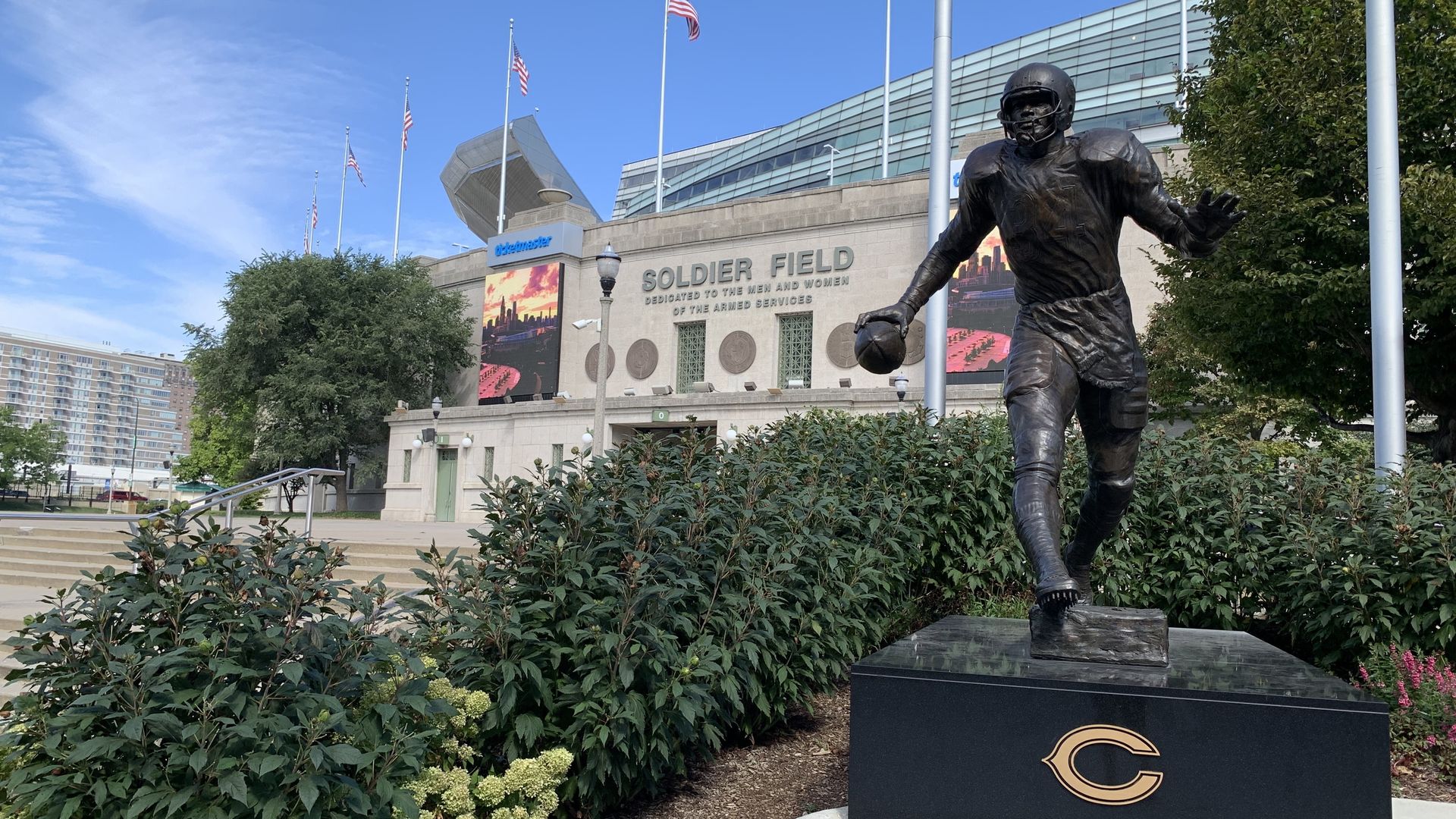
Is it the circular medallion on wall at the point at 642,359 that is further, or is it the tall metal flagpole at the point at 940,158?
the circular medallion on wall at the point at 642,359

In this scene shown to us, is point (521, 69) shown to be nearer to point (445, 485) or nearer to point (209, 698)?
point (445, 485)

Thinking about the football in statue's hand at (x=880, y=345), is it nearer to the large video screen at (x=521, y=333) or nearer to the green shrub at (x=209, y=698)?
the green shrub at (x=209, y=698)

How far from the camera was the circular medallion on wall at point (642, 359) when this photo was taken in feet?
120

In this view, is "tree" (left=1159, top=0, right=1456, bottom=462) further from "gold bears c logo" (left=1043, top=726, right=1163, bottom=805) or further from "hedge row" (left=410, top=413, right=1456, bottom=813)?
"gold bears c logo" (left=1043, top=726, right=1163, bottom=805)

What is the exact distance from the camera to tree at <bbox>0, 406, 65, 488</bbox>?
214 feet

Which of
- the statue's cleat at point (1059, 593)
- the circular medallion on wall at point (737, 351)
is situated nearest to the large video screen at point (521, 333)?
the circular medallion on wall at point (737, 351)

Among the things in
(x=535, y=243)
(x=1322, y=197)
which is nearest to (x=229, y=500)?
(x=1322, y=197)

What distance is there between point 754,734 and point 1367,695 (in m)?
3.11

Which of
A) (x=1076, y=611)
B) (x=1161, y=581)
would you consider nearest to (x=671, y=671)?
(x=1076, y=611)

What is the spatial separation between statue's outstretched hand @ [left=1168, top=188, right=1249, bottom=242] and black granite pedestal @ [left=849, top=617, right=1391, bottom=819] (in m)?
1.82

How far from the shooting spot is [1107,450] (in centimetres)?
464

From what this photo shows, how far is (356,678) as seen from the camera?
3559 mm

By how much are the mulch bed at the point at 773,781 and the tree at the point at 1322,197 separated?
10479 millimetres

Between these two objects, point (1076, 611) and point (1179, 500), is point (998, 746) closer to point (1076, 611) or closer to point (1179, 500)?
point (1076, 611)
